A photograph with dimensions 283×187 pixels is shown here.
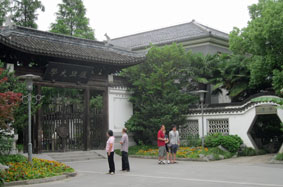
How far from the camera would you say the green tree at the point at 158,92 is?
66.3 ft

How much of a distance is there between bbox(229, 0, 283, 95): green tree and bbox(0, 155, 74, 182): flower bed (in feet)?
34.3

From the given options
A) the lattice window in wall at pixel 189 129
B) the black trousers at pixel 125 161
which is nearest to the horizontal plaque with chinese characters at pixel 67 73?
the lattice window in wall at pixel 189 129

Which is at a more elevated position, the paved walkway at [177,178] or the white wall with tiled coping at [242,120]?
the white wall with tiled coping at [242,120]

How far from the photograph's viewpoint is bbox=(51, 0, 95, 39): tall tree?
1223 inches

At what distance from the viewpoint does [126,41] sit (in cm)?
3469

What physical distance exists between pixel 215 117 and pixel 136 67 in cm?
540

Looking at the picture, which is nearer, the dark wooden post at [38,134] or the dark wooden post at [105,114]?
the dark wooden post at [38,134]

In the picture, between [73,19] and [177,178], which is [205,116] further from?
[73,19]

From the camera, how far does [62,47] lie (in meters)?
18.8

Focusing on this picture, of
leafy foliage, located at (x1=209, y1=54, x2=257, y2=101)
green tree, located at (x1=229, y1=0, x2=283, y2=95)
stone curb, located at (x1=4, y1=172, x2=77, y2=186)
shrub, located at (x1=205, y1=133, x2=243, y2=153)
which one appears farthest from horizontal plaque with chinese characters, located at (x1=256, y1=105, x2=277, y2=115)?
stone curb, located at (x1=4, y1=172, x2=77, y2=186)

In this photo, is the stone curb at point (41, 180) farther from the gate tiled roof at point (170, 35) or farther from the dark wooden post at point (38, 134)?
the gate tiled roof at point (170, 35)

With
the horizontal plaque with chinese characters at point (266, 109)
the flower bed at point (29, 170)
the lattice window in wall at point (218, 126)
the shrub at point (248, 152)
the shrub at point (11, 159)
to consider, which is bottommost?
the shrub at point (248, 152)

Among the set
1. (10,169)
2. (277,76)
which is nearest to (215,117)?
(277,76)

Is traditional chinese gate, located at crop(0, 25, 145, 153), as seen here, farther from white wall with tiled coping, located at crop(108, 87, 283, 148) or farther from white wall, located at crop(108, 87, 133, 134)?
white wall with tiled coping, located at crop(108, 87, 283, 148)
